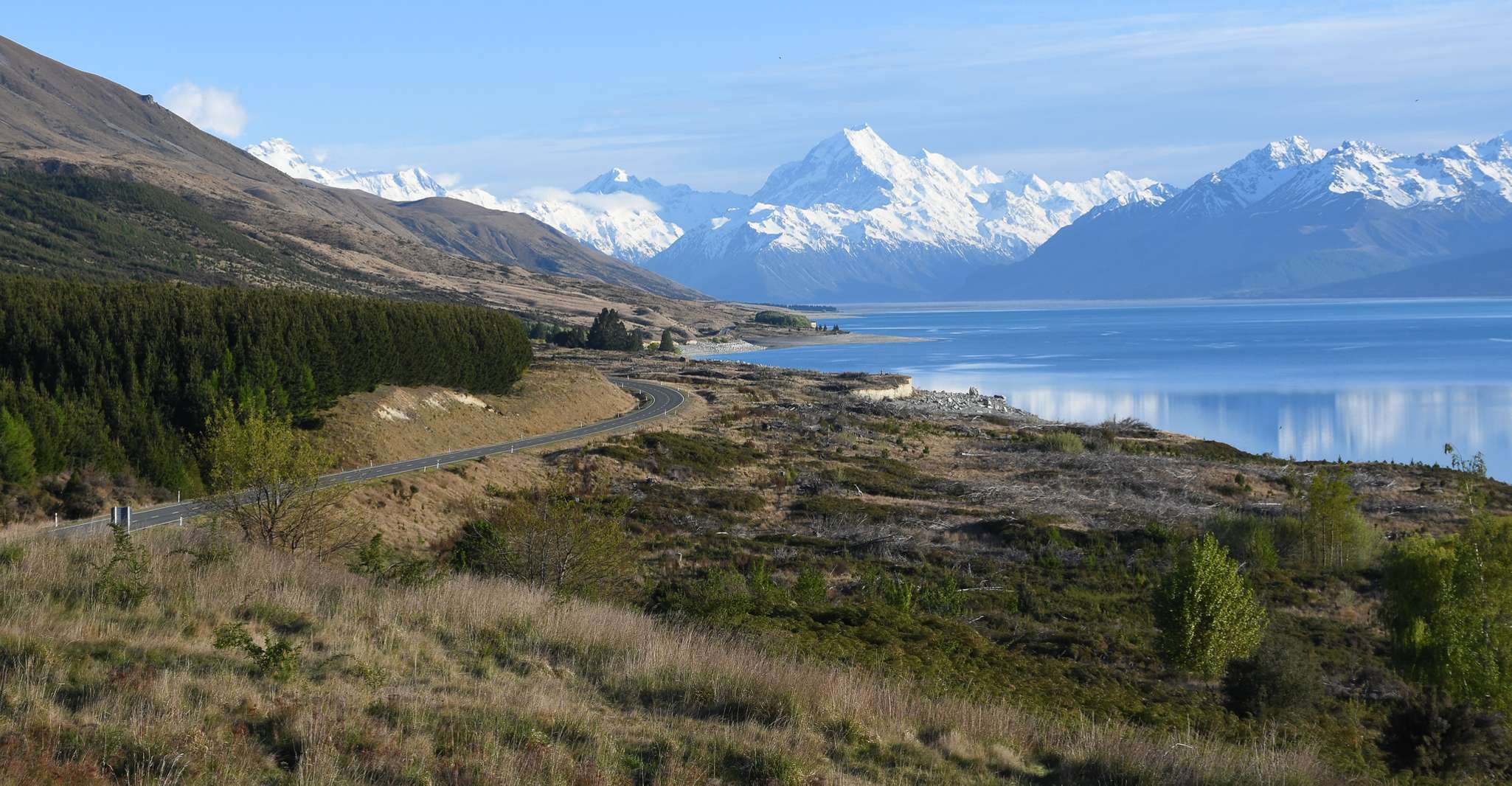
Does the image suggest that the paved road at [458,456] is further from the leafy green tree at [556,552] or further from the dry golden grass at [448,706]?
the dry golden grass at [448,706]

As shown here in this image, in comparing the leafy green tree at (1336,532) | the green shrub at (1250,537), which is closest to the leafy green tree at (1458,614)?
the green shrub at (1250,537)

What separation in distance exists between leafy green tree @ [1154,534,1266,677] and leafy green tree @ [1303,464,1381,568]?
15517 millimetres

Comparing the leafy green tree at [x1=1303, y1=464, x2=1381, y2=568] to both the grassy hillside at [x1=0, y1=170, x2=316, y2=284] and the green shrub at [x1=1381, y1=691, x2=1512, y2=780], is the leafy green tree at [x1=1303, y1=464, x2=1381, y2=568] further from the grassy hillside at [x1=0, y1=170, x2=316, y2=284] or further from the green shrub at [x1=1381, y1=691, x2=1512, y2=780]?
the grassy hillside at [x1=0, y1=170, x2=316, y2=284]

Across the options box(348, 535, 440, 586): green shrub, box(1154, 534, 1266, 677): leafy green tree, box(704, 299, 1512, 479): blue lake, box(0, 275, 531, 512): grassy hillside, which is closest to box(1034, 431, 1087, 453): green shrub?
box(704, 299, 1512, 479): blue lake

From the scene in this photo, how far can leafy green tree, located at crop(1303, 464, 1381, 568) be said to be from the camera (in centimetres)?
3806

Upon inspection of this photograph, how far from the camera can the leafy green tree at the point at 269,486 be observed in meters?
23.5

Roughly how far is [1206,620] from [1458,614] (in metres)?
6.80

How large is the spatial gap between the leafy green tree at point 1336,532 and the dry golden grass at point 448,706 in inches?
1089

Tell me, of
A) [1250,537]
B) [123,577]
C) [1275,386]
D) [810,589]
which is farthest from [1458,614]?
[1275,386]

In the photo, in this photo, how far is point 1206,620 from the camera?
2412 centimetres

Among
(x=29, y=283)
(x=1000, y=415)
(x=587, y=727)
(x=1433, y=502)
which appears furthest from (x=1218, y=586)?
(x=1000, y=415)

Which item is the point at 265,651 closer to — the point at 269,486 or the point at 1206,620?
the point at 269,486

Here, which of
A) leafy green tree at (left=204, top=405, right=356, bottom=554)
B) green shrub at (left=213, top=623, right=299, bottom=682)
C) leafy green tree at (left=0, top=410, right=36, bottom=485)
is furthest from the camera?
leafy green tree at (left=0, top=410, right=36, bottom=485)

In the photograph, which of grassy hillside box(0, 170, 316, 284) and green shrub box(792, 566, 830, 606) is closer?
green shrub box(792, 566, 830, 606)
